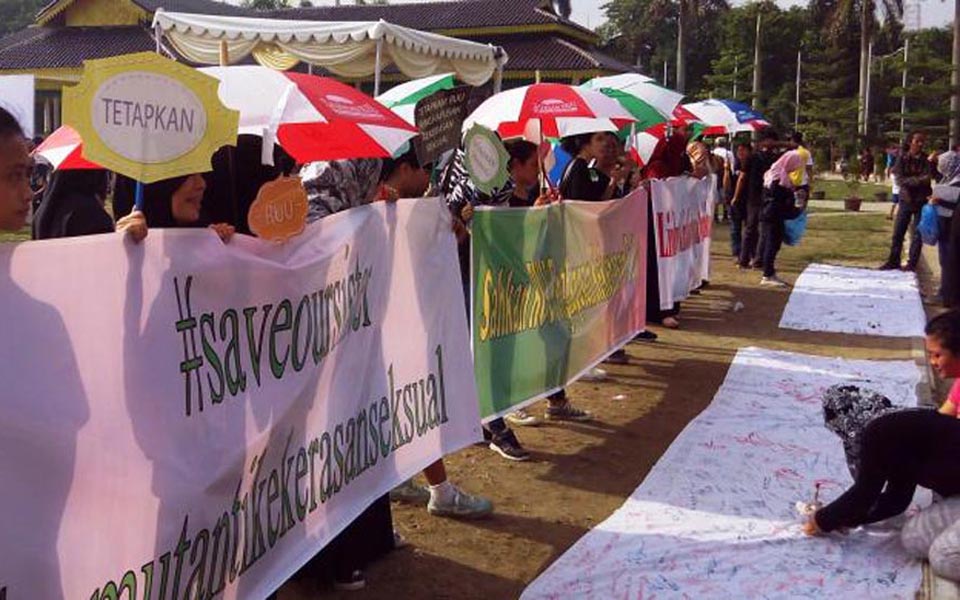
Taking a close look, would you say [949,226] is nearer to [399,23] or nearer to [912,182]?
[912,182]

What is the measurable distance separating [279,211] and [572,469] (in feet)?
9.03

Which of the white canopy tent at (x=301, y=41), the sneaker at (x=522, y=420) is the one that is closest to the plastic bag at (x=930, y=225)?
the white canopy tent at (x=301, y=41)

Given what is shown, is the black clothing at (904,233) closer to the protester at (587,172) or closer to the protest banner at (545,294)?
the protest banner at (545,294)

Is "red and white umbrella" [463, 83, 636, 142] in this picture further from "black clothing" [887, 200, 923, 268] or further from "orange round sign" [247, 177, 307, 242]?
"black clothing" [887, 200, 923, 268]

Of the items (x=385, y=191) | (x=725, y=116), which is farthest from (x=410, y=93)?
(x=725, y=116)

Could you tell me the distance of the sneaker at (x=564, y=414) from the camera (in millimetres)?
6020

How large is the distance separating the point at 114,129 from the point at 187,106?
0.23 metres

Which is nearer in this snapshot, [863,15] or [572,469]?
[572,469]

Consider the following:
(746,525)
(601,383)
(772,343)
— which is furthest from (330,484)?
(772,343)

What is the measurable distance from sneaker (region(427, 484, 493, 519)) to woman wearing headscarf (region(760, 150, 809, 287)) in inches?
319

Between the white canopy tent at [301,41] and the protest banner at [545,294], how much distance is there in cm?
328

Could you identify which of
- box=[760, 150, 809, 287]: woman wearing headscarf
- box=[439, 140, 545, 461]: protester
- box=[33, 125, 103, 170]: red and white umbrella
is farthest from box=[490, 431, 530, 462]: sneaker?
box=[760, 150, 809, 287]: woman wearing headscarf

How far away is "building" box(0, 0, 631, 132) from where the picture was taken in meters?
30.6

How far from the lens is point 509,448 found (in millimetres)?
5289
